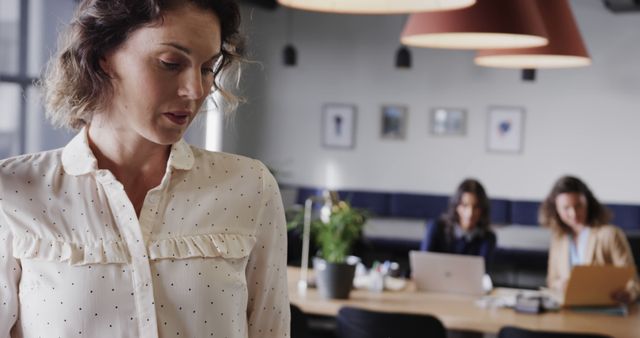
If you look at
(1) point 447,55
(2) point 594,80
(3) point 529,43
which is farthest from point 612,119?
(3) point 529,43

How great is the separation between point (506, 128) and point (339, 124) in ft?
6.94

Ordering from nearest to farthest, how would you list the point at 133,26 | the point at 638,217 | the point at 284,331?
the point at 133,26
the point at 284,331
the point at 638,217

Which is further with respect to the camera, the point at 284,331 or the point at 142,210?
the point at 284,331

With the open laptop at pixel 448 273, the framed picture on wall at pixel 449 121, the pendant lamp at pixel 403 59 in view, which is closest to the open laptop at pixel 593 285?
the open laptop at pixel 448 273

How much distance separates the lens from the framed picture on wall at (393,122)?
37.5 ft

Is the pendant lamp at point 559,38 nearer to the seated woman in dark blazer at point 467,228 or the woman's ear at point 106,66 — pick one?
the seated woman in dark blazer at point 467,228

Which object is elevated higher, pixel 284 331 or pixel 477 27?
pixel 477 27

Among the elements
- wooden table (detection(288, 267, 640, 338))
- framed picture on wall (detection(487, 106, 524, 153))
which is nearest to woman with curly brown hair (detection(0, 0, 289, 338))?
wooden table (detection(288, 267, 640, 338))

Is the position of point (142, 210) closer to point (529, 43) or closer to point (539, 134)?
point (529, 43)

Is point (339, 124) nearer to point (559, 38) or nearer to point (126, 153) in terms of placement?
point (559, 38)

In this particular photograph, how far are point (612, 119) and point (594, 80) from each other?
504mm

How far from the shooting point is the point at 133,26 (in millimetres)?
1418

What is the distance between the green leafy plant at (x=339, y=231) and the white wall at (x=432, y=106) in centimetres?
650

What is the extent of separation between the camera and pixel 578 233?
5027mm
